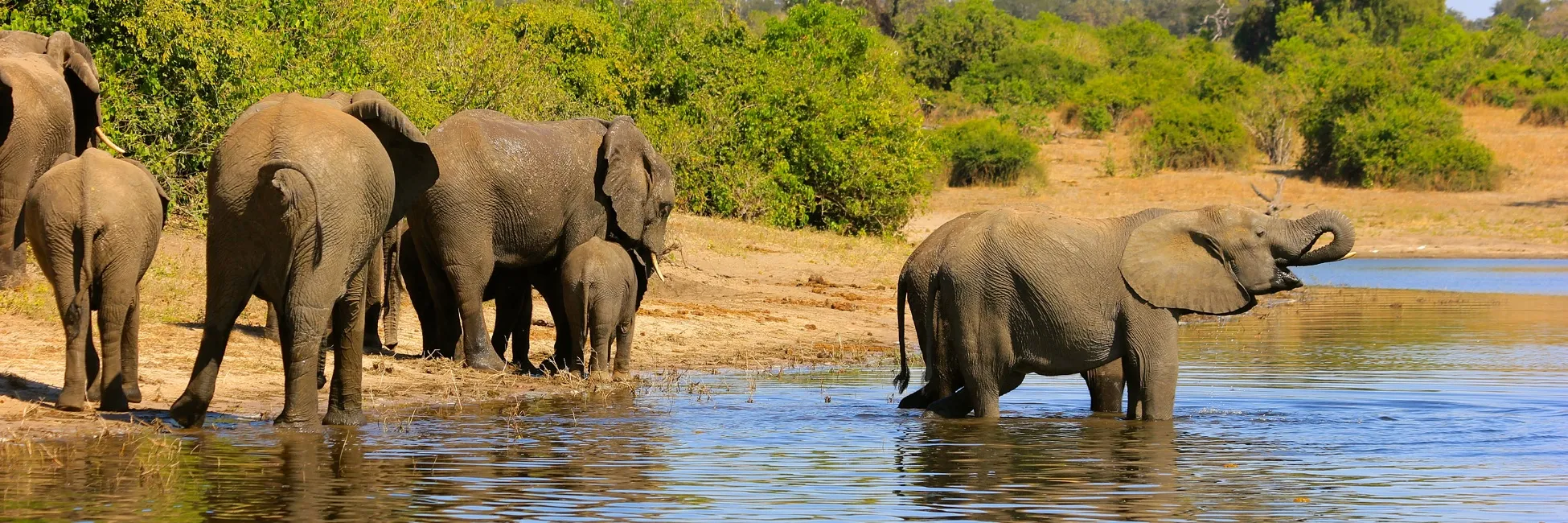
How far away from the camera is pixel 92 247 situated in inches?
339

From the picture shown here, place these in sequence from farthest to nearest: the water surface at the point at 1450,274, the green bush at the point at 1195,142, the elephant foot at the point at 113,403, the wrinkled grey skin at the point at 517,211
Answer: the green bush at the point at 1195,142
the water surface at the point at 1450,274
the wrinkled grey skin at the point at 517,211
the elephant foot at the point at 113,403

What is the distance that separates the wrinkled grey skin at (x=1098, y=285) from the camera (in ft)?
31.3

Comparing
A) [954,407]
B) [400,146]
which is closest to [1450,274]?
[954,407]

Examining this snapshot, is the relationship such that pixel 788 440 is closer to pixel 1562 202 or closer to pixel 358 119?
pixel 358 119

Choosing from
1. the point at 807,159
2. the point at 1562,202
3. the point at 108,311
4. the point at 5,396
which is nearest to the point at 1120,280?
the point at 108,311

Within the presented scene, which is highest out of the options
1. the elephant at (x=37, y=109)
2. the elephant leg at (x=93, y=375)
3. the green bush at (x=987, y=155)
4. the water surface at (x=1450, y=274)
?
the green bush at (x=987, y=155)

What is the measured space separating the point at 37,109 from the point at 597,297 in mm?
3706

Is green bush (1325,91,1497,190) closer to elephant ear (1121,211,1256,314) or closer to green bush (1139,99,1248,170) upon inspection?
green bush (1139,99,1248,170)

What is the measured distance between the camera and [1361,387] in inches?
496

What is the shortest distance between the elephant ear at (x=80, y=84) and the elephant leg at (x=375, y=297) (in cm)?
200

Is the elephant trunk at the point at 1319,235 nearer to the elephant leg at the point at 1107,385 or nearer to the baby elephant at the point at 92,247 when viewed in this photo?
the elephant leg at the point at 1107,385

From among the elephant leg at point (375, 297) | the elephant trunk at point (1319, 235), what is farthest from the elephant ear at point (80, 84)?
the elephant trunk at point (1319, 235)

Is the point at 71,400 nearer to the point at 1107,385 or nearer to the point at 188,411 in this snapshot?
the point at 188,411

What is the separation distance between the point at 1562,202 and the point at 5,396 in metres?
32.4
